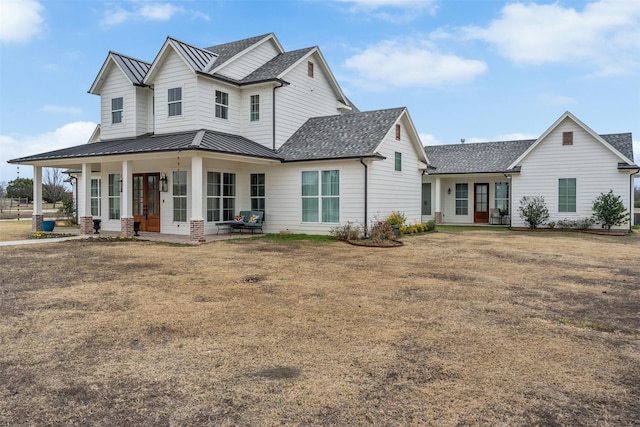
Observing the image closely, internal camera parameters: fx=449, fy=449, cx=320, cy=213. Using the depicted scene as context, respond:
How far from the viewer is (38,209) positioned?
1970 centimetres

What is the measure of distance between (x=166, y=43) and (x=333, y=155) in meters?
8.33

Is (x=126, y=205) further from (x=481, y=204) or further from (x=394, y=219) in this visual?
(x=481, y=204)

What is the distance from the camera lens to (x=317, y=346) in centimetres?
488

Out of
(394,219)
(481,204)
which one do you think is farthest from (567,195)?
(394,219)

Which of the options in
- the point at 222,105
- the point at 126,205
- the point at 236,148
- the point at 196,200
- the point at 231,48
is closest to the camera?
the point at 196,200

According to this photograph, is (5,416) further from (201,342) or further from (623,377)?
(623,377)

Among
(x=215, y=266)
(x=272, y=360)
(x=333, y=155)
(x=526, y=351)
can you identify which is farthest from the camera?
(x=333, y=155)

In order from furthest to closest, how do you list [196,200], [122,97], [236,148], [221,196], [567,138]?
[567,138]
[122,97]
[221,196]
[236,148]
[196,200]

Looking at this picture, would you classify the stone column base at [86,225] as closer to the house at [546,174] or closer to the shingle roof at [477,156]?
the house at [546,174]

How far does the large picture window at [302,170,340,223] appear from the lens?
1738 cm

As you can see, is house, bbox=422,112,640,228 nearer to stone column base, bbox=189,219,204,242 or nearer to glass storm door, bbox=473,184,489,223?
glass storm door, bbox=473,184,489,223

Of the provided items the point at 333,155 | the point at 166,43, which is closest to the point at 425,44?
the point at 333,155

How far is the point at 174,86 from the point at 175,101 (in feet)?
2.00

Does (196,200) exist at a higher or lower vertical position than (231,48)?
lower
